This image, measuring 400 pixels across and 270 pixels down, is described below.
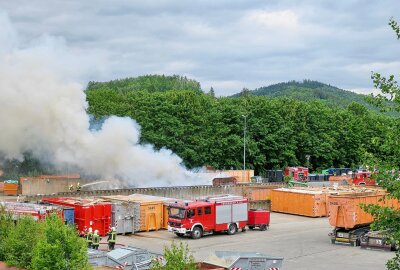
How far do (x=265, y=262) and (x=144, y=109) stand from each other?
47.7 meters

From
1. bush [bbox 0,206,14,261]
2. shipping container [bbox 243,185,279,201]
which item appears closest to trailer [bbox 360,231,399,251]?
shipping container [bbox 243,185,279,201]

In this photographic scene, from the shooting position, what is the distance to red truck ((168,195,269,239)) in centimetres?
3612

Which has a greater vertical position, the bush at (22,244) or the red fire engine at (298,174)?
the red fire engine at (298,174)

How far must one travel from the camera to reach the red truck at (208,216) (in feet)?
119

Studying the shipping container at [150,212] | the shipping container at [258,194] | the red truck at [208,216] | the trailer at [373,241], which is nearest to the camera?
the trailer at [373,241]

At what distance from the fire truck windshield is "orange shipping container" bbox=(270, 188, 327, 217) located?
1496 cm

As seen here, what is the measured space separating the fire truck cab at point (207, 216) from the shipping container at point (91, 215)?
387 centimetres

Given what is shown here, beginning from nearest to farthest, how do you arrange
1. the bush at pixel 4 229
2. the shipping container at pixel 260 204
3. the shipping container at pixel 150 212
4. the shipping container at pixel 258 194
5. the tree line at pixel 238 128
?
1. the bush at pixel 4 229
2. the shipping container at pixel 150 212
3. the shipping container at pixel 260 204
4. the shipping container at pixel 258 194
5. the tree line at pixel 238 128

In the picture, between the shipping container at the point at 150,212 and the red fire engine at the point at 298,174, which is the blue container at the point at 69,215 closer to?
the shipping container at the point at 150,212

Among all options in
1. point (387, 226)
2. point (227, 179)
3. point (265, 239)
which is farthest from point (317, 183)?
point (387, 226)

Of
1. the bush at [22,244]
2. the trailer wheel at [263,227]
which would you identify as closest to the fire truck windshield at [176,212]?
the trailer wheel at [263,227]

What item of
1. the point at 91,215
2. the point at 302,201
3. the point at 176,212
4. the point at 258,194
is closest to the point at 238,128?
the point at 258,194

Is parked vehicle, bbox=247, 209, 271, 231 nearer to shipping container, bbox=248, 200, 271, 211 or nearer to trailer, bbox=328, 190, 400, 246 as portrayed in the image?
trailer, bbox=328, 190, 400, 246

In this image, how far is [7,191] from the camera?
54.5 meters
